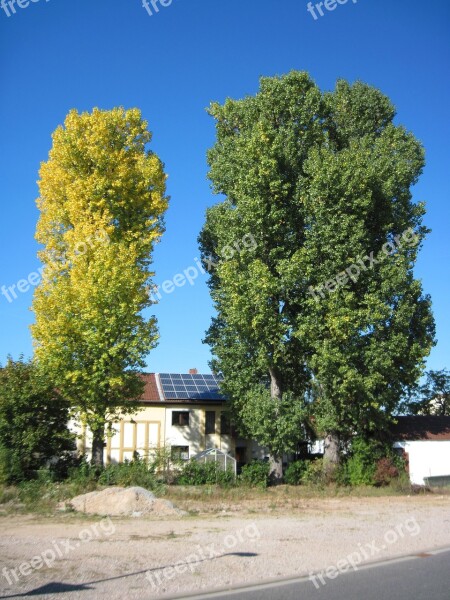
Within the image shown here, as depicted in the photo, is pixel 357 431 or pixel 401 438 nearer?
pixel 357 431

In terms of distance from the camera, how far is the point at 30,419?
25.3 metres

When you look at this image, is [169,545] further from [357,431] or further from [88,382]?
[357,431]

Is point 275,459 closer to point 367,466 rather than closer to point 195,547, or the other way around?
point 367,466

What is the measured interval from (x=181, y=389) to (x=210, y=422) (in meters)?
3.23

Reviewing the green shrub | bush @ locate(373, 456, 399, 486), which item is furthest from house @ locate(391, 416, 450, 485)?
the green shrub

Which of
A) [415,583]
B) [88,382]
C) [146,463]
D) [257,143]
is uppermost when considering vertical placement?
[257,143]

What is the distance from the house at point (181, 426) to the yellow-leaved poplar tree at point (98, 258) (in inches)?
481

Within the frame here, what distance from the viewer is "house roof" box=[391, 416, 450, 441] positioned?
33.7 m

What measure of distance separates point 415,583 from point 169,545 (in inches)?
218

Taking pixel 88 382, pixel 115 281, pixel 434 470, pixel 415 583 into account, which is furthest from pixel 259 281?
pixel 415 583

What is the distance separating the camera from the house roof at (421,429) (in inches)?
1326

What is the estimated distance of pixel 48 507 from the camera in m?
18.8

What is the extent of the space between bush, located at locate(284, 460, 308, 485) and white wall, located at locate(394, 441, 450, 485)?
6.65 metres

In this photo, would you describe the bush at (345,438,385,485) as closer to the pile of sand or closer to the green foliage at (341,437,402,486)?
the green foliage at (341,437,402,486)
